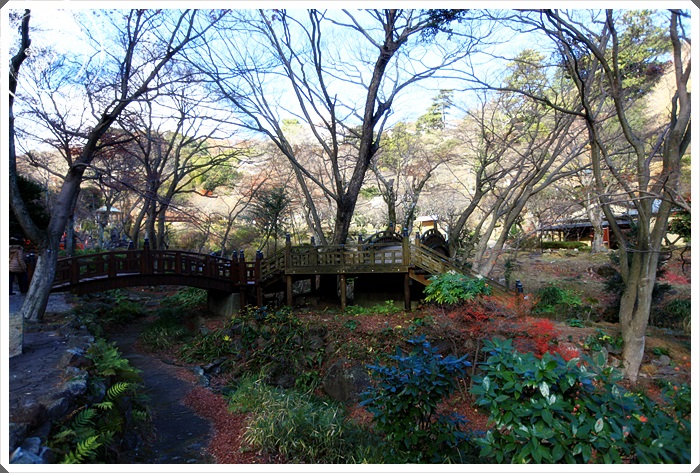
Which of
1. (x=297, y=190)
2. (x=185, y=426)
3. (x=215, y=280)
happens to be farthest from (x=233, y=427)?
(x=297, y=190)

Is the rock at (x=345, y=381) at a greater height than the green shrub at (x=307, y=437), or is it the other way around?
the green shrub at (x=307, y=437)

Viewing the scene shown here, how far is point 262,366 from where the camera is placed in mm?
9289

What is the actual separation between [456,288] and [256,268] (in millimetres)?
5300

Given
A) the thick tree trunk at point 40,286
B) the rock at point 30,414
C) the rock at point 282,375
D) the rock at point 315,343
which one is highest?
the thick tree trunk at point 40,286

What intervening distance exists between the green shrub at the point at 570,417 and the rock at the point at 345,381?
5493mm

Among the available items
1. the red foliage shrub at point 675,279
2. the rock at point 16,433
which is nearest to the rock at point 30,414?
the rock at point 16,433

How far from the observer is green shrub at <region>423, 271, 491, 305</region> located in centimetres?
881

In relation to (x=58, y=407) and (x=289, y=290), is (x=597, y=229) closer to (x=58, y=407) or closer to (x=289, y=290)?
(x=289, y=290)

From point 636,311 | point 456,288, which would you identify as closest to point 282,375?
point 456,288

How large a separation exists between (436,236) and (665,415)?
12.7 metres

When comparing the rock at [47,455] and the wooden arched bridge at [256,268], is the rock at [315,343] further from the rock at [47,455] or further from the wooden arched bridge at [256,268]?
the rock at [47,455]

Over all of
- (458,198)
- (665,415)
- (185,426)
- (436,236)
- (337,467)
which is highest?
(458,198)

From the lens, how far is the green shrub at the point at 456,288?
881cm

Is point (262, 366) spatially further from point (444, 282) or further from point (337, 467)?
point (337, 467)
